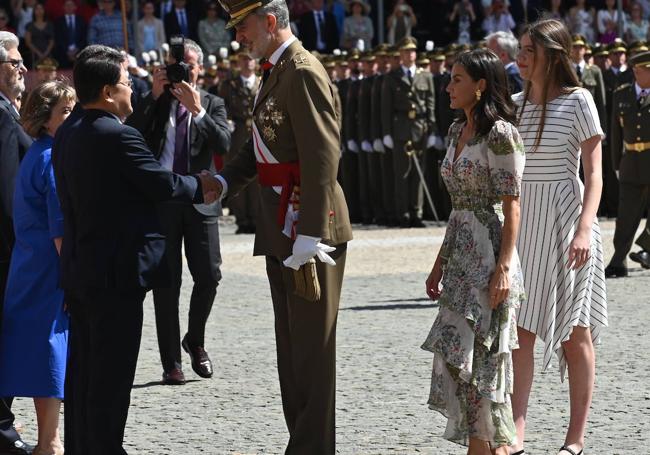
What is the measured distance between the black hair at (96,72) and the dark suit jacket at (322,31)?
20207mm

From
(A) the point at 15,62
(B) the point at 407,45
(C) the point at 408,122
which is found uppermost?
(A) the point at 15,62

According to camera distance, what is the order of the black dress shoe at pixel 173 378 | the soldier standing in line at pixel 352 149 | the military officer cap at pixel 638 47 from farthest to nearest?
the soldier standing in line at pixel 352 149 < the military officer cap at pixel 638 47 < the black dress shoe at pixel 173 378

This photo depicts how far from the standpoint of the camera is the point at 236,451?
627cm

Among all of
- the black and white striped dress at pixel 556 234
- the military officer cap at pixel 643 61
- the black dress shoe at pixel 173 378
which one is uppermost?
the military officer cap at pixel 643 61

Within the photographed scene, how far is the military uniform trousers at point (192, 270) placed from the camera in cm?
818

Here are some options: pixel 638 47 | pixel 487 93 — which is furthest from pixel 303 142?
pixel 638 47

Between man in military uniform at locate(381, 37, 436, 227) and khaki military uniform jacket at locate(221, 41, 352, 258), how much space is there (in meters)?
13.0

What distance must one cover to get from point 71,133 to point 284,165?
2.53 feet

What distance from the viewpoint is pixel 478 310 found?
5.49 metres

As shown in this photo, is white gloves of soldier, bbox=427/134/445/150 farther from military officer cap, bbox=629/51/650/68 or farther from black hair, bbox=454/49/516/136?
black hair, bbox=454/49/516/136

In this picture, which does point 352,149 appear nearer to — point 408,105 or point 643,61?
point 408,105

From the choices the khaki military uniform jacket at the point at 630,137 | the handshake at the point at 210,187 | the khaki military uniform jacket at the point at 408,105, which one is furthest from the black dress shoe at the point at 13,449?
the khaki military uniform jacket at the point at 408,105

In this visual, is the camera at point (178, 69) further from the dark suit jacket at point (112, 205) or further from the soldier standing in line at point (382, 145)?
the soldier standing in line at point (382, 145)

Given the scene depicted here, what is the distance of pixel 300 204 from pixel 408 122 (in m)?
13.5
